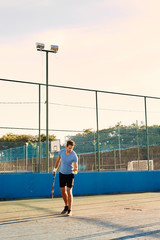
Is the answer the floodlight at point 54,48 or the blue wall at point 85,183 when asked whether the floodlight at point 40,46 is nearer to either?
the floodlight at point 54,48

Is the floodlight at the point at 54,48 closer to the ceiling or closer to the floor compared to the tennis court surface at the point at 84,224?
closer to the ceiling

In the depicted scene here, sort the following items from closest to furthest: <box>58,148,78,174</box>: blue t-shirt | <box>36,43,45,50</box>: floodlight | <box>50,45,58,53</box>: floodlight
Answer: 1. <box>58,148,78,174</box>: blue t-shirt
2. <box>36,43,45,50</box>: floodlight
3. <box>50,45,58,53</box>: floodlight

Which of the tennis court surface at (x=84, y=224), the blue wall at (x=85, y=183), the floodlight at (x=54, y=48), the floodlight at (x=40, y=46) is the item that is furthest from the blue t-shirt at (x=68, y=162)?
the floodlight at (x=54, y=48)

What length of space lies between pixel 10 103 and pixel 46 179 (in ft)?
10.3

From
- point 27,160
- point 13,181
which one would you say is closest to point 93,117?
point 13,181

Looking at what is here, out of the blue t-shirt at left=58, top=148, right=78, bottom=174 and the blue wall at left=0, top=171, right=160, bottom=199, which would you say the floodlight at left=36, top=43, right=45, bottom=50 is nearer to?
the blue wall at left=0, top=171, right=160, bottom=199

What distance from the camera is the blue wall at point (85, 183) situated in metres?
11.0

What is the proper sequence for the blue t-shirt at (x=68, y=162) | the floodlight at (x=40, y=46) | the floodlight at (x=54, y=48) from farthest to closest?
the floodlight at (x=54, y=48), the floodlight at (x=40, y=46), the blue t-shirt at (x=68, y=162)

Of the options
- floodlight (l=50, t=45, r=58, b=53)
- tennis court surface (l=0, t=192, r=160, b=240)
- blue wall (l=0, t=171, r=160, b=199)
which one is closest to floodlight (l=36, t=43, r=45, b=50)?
floodlight (l=50, t=45, r=58, b=53)

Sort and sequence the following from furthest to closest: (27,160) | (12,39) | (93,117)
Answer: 1. (27,160)
2. (93,117)
3. (12,39)

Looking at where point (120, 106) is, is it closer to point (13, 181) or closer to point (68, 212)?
point (13, 181)

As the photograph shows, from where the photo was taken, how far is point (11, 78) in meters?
11.7

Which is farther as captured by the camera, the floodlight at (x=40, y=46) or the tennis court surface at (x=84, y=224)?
the floodlight at (x=40, y=46)

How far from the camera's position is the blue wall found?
11.0 m
